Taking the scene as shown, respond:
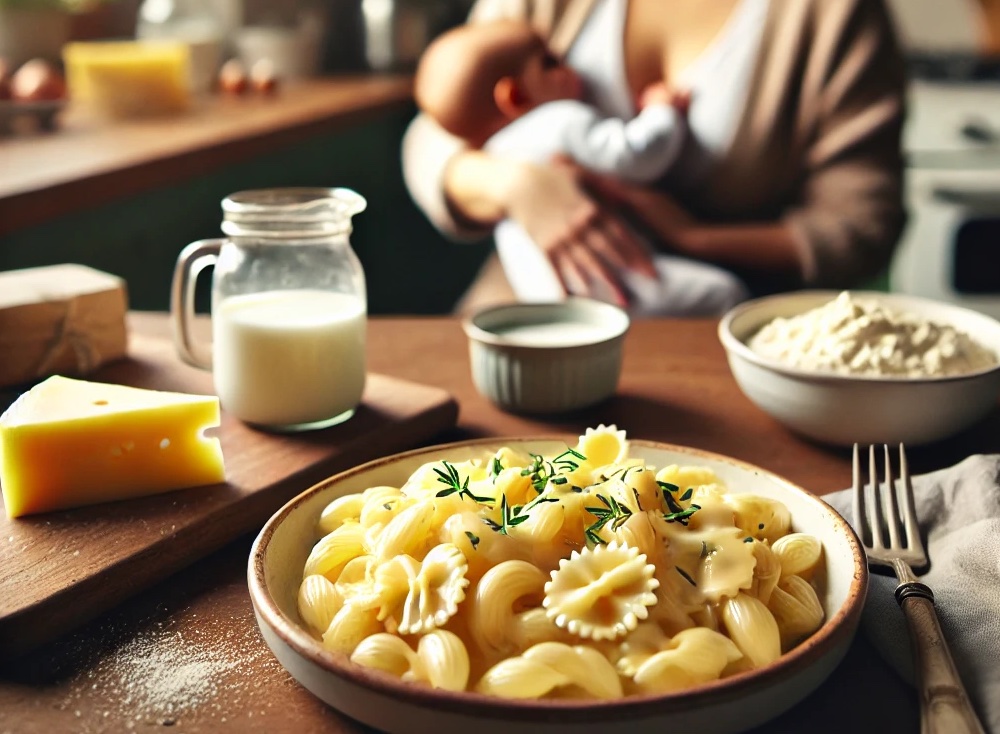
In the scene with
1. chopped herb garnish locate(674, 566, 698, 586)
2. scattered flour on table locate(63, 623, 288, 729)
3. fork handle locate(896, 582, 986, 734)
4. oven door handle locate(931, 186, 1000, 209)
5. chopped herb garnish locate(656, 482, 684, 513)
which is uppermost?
chopped herb garnish locate(656, 482, 684, 513)

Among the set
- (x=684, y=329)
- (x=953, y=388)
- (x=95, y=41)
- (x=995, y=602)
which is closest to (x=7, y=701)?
(x=995, y=602)

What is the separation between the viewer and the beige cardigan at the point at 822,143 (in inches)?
83.4

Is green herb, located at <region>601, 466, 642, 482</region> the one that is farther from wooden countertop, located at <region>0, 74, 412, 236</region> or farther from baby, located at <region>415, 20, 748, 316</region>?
baby, located at <region>415, 20, 748, 316</region>

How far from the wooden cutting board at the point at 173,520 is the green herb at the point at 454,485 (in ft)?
0.75

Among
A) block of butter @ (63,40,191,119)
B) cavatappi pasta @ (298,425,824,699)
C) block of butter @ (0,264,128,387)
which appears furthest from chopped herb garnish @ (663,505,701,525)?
block of butter @ (63,40,191,119)

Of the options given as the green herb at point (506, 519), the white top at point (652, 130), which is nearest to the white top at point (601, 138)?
the white top at point (652, 130)

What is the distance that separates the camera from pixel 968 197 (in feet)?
9.41

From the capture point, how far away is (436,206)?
8.05 ft

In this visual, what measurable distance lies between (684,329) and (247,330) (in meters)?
0.66

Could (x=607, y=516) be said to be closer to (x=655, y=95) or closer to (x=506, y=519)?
(x=506, y=519)

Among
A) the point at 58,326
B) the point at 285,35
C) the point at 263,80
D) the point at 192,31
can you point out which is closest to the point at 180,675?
the point at 58,326

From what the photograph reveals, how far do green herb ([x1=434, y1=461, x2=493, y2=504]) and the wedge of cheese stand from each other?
0.87ft

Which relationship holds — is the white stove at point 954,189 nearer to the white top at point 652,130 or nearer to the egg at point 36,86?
the white top at point 652,130

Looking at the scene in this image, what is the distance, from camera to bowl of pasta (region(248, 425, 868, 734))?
56cm
